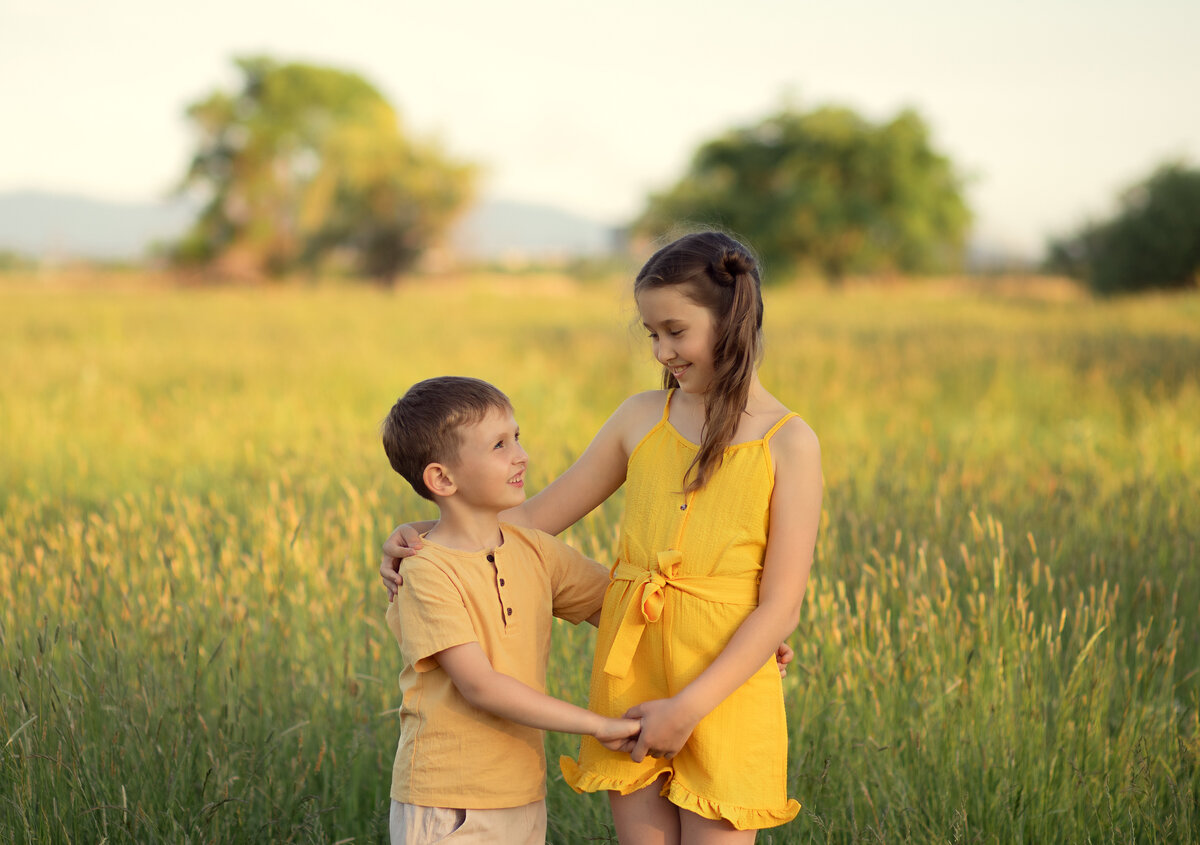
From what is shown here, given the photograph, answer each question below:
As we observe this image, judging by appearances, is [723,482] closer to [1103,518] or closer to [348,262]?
[1103,518]

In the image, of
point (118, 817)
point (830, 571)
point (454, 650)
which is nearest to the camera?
point (454, 650)

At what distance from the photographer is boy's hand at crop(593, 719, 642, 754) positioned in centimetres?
181

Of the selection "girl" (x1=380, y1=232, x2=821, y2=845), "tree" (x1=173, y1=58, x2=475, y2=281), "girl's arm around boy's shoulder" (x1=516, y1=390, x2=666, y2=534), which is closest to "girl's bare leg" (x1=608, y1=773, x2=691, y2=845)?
"girl" (x1=380, y1=232, x2=821, y2=845)

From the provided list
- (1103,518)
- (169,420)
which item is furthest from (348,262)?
(1103,518)

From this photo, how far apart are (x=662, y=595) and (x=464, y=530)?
0.39 meters

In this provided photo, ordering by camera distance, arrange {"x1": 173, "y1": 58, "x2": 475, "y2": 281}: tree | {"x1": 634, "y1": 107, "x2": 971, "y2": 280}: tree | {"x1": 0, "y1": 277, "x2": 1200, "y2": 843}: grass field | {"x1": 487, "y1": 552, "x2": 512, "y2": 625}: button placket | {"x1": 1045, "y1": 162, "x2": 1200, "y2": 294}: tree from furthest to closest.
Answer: {"x1": 173, "y1": 58, "x2": 475, "y2": 281}: tree → {"x1": 634, "y1": 107, "x2": 971, "y2": 280}: tree → {"x1": 1045, "y1": 162, "x2": 1200, "y2": 294}: tree → {"x1": 0, "y1": 277, "x2": 1200, "y2": 843}: grass field → {"x1": 487, "y1": 552, "x2": 512, "y2": 625}: button placket

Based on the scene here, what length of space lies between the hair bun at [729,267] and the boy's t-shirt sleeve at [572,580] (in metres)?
0.60

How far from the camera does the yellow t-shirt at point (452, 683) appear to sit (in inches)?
71.4

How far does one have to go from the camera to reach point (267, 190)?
5091 centimetres

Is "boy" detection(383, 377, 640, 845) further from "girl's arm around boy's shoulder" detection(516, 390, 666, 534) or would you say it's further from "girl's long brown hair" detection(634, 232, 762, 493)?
"girl's long brown hair" detection(634, 232, 762, 493)

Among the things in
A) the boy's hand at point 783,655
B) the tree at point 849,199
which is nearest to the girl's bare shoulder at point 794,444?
the boy's hand at point 783,655

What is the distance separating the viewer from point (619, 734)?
71.7 inches

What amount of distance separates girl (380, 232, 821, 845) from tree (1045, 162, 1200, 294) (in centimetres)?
2429

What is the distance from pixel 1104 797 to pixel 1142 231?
79.5 ft
